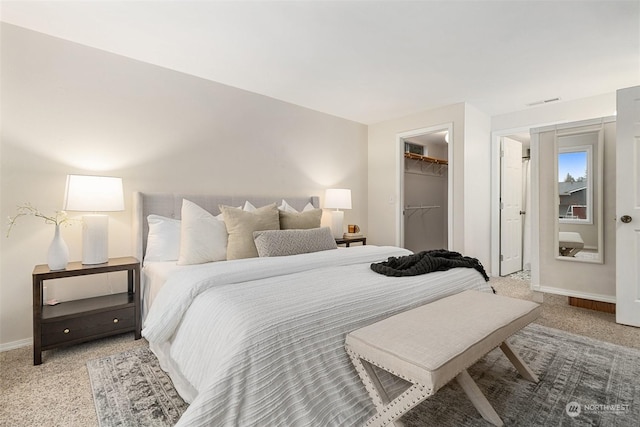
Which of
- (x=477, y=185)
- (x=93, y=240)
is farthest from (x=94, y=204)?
(x=477, y=185)

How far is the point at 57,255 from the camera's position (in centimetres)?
227

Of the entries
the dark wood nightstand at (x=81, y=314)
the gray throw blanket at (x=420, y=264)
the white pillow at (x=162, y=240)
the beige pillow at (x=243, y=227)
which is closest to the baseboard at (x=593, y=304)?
the gray throw blanket at (x=420, y=264)

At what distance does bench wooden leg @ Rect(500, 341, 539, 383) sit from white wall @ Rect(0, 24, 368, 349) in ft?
9.21

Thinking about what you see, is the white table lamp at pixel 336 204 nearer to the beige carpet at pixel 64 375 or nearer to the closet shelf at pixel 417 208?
the closet shelf at pixel 417 208

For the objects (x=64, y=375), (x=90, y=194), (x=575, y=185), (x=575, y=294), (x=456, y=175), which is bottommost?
(x=64, y=375)

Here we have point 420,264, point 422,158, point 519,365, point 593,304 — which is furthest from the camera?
point 422,158

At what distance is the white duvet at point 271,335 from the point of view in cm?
120

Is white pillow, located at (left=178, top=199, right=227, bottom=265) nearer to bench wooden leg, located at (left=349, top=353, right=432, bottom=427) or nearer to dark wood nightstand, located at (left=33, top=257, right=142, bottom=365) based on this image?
dark wood nightstand, located at (left=33, top=257, right=142, bottom=365)

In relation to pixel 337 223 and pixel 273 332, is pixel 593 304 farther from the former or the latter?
pixel 273 332

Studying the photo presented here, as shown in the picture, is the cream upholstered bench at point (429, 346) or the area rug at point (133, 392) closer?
the cream upholstered bench at point (429, 346)

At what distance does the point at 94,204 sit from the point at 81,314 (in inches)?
31.1

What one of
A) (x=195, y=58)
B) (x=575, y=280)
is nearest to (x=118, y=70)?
(x=195, y=58)

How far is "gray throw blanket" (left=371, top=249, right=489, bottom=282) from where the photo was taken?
6.97 ft

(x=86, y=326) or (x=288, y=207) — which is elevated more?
(x=288, y=207)
